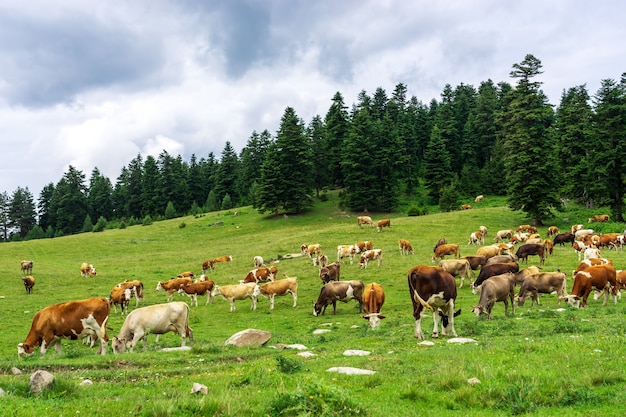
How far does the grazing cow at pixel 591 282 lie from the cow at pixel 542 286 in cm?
111

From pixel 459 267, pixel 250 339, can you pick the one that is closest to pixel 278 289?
pixel 459 267

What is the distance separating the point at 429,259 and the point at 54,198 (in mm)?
102592

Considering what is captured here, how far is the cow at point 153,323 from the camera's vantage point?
50.9ft

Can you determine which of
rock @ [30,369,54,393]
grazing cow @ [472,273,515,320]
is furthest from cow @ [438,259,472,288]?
rock @ [30,369,54,393]

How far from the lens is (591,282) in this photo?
1959cm

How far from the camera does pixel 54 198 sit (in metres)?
108

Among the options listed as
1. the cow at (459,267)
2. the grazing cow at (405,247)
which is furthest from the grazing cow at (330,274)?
the grazing cow at (405,247)

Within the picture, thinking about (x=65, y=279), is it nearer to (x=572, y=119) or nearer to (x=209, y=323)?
(x=209, y=323)

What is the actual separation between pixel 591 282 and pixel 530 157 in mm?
32667

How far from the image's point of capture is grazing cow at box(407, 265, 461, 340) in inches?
558

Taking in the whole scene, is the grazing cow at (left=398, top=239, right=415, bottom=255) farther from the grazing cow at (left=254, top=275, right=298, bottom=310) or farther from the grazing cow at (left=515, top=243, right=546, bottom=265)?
the grazing cow at (left=254, top=275, right=298, bottom=310)

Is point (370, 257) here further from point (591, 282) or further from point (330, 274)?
point (591, 282)

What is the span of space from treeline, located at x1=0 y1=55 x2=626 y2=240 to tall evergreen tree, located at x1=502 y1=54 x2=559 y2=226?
0.12m

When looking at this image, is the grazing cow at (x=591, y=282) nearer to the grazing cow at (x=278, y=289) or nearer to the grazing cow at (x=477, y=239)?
the grazing cow at (x=278, y=289)
